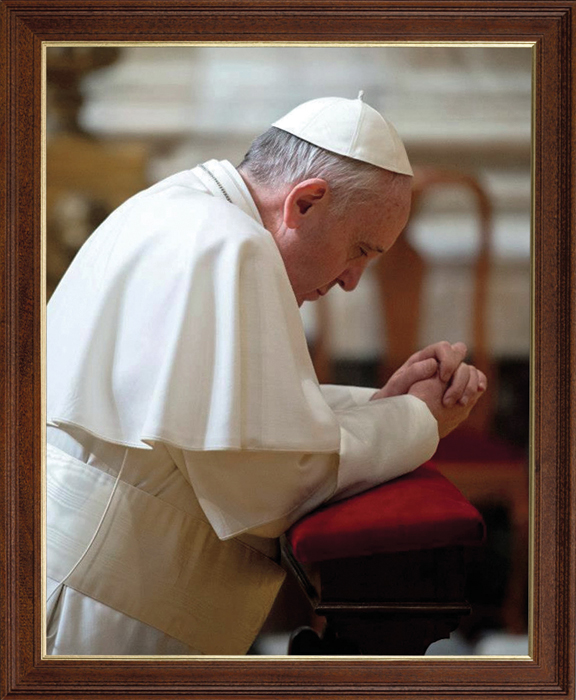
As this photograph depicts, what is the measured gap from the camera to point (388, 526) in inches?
90.1

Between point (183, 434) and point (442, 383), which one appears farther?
point (442, 383)

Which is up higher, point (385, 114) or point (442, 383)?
point (385, 114)

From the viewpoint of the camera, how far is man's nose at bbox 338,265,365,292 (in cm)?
249

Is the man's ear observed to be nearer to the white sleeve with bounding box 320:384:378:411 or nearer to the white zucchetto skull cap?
the white zucchetto skull cap

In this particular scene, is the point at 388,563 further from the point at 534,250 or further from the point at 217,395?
the point at 534,250

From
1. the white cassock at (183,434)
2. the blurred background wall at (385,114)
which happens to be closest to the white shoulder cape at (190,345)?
the white cassock at (183,434)

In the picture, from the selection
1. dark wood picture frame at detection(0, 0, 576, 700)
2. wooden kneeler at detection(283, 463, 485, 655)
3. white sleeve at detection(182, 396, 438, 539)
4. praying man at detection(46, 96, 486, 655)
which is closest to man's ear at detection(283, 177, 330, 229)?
praying man at detection(46, 96, 486, 655)

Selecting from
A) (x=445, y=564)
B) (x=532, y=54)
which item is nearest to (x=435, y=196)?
(x=532, y=54)

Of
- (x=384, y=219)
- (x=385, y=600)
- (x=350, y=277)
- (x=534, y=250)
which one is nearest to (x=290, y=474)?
(x=385, y=600)

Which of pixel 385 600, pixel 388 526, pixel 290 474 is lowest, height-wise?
pixel 385 600

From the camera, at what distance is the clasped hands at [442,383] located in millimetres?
2467

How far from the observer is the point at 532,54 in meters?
2.49

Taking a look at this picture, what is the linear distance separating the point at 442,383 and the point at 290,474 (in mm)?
448

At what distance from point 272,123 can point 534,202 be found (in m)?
0.68
